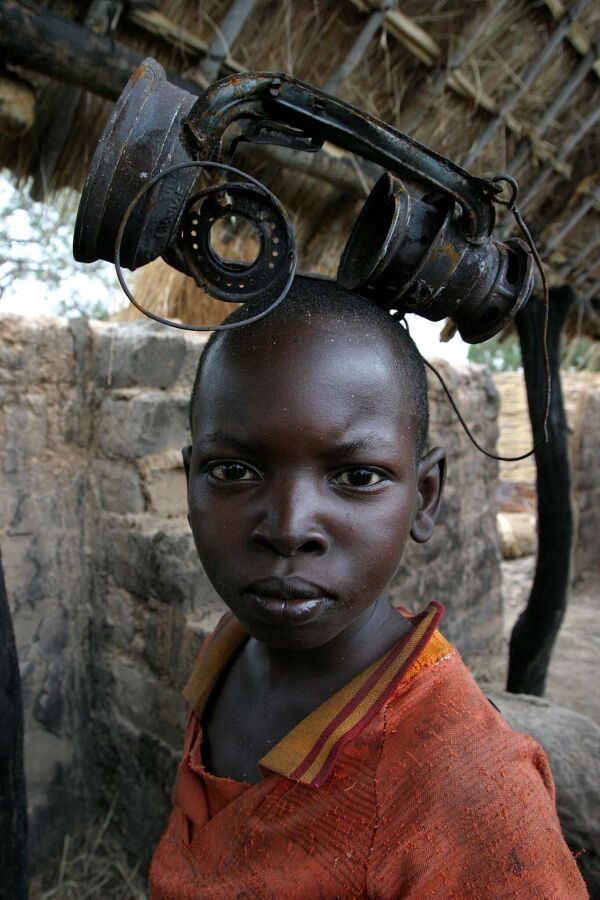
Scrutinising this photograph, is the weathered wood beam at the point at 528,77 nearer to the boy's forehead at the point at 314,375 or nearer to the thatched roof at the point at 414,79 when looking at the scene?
the thatched roof at the point at 414,79

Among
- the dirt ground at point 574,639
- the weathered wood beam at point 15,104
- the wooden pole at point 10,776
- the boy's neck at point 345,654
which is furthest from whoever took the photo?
the dirt ground at point 574,639

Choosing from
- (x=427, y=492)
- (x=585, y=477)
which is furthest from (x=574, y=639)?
(x=427, y=492)

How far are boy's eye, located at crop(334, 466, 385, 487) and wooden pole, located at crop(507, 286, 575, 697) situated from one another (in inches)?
80.5

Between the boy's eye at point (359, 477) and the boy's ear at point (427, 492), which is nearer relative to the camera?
the boy's eye at point (359, 477)

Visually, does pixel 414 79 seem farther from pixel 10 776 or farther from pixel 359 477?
pixel 10 776

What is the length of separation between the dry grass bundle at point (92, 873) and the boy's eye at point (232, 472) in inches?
76.4

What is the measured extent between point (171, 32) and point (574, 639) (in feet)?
15.8

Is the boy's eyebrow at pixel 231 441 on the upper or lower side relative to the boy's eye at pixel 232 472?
upper

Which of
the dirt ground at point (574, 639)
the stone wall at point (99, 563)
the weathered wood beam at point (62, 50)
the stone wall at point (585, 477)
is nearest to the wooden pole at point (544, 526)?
the dirt ground at point (574, 639)

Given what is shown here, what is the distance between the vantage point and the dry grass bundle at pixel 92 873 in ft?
7.57

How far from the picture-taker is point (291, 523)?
92 cm

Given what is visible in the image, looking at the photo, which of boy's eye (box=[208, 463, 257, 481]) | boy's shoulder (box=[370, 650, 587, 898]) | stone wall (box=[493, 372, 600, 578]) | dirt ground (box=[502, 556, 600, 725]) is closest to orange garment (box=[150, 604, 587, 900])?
boy's shoulder (box=[370, 650, 587, 898])

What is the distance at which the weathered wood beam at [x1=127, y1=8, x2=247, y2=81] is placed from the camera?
1.71m

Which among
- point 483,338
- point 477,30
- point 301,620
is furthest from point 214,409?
point 477,30
